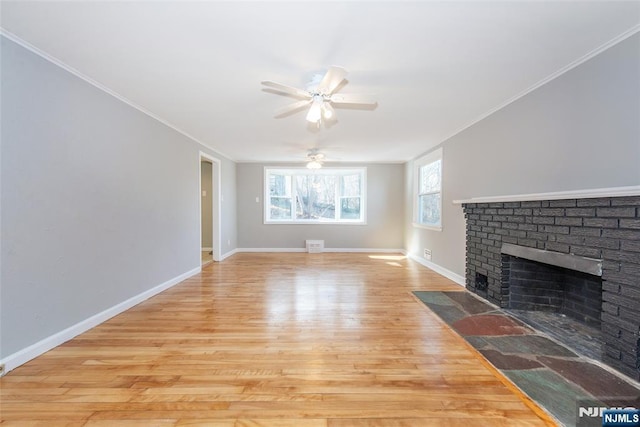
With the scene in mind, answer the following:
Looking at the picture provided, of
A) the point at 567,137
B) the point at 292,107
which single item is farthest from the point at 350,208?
the point at 567,137

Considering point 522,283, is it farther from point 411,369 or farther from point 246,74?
point 246,74

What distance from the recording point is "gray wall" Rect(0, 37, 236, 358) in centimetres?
176

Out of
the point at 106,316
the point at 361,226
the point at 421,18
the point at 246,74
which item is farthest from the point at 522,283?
the point at 106,316

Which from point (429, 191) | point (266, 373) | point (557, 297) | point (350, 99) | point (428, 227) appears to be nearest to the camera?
point (266, 373)

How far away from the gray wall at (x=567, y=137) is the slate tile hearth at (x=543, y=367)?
4.27 feet

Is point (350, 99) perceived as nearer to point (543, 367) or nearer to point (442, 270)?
point (543, 367)

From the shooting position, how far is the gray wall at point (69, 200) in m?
1.76

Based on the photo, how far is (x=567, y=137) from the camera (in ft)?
7.20

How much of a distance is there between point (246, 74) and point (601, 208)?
2.93 meters

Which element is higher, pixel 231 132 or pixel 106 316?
pixel 231 132

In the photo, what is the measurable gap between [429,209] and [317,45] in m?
4.14

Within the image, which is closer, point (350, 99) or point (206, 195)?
point (350, 99)

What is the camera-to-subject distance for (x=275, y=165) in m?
6.48

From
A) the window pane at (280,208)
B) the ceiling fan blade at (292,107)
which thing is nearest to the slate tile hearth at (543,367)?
the ceiling fan blade at (292,107)
